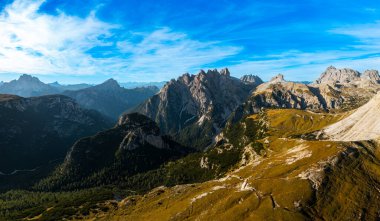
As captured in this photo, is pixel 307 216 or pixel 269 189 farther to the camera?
pixel 269 189

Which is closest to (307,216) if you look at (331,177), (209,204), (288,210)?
(288,210)

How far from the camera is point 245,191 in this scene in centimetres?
19000

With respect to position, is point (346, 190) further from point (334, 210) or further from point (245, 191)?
point (245, 191)

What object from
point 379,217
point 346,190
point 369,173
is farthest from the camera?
point 369,173

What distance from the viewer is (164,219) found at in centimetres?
19112

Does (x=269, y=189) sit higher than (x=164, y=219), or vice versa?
(x=269, y=189)

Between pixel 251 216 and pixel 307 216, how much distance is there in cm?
2771

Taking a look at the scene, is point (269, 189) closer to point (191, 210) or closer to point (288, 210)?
point (288, 210)

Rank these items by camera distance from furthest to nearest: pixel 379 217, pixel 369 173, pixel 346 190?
1. pixel 369 173
2. pixel 346 190
3. pixel 379 217

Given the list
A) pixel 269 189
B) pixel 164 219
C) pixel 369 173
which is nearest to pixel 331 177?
pixel 369 173

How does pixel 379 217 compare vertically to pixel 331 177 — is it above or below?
below

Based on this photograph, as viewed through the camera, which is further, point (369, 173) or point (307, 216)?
point (369, 173)

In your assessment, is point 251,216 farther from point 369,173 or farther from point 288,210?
point 369,173

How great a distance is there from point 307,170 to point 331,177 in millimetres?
13751
